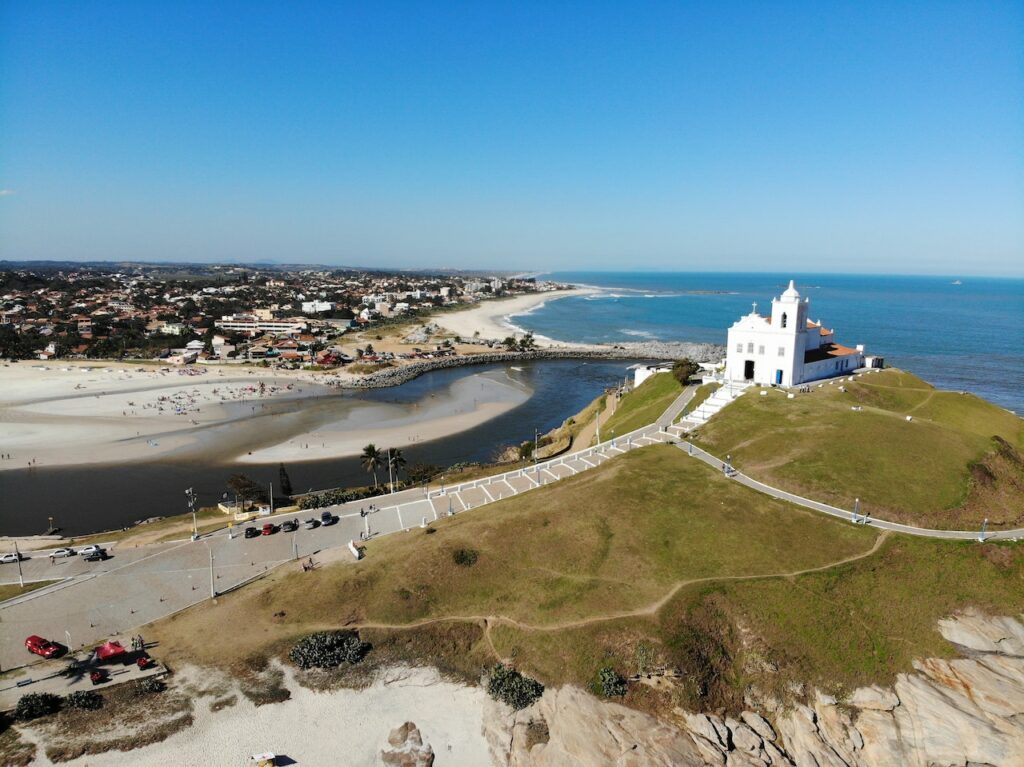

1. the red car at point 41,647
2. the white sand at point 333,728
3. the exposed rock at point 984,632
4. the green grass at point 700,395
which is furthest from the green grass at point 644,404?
the red car at point 41,647

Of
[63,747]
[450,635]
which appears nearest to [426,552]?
[450,635]

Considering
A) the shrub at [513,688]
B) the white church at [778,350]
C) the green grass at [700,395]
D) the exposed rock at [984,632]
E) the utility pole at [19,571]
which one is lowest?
the shrub at [513,688]

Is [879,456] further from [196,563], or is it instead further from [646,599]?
[196,563]

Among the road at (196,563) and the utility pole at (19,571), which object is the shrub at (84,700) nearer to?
the road at (196,563)

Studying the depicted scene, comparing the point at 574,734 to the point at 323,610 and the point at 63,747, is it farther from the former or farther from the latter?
the point at 63,747

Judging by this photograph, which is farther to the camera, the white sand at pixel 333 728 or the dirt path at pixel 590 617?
the dirt path at pixel 590 617
